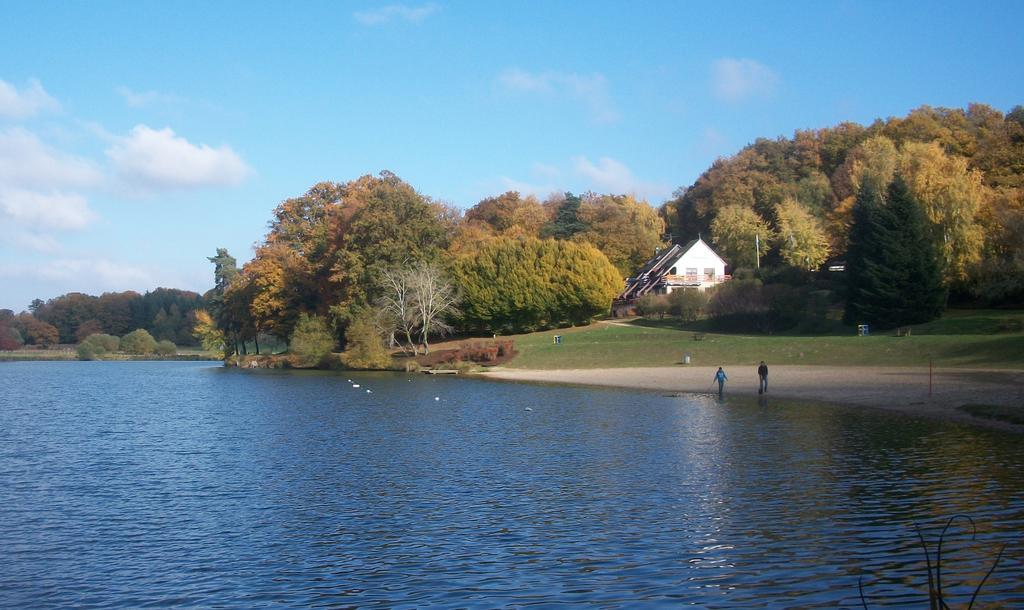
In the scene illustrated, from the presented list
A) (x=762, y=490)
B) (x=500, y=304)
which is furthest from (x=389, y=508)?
(x=500, y=304)

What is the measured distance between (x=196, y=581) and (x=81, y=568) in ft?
7.68

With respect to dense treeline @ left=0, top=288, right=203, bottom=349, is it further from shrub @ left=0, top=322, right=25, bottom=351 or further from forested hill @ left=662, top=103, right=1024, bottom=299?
forested hill @ left=662, top=103, right=1024, bottom=299

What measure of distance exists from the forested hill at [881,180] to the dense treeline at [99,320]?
10136cm

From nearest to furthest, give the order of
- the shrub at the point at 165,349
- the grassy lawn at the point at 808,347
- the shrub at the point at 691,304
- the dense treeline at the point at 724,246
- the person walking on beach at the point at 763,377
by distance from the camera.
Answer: the person walking on beach at the point at 763,377 → the grassy lawn at the point at 808,347 → the dense treeline at the point at 724,246 → the shrub at the point at 691,304 → the shrub at the point at 165,349

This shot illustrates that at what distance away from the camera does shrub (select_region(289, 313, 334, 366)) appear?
84.6 meters

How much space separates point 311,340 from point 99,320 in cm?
10484

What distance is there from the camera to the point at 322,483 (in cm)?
2162

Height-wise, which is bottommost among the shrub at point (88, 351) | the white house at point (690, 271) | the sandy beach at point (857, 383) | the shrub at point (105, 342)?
the sandy beach at point (857, 383)

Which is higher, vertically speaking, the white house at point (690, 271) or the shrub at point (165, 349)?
the white house at point (690, 271)

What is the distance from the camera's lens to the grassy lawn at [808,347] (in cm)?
4759

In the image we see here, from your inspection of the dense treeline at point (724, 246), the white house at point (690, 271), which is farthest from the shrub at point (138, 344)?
the white house at point (690, 271)

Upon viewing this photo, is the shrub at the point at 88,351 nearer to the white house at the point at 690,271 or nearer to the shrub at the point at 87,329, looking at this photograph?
the shrub at the point at 87,329

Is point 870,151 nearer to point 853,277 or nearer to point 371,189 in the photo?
point 853,277

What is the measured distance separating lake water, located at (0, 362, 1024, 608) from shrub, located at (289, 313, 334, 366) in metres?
50.2
